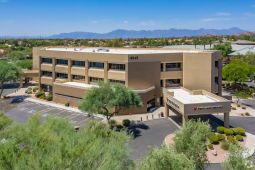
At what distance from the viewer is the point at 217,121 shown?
192 ft

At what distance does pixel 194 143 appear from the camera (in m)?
31.0

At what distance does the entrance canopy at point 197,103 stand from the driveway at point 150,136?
325 centimetres

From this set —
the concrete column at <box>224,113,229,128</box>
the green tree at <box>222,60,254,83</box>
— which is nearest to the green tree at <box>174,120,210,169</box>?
the concrete column at <box>224,113,229,128</box>

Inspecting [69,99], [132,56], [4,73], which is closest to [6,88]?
[4,73]

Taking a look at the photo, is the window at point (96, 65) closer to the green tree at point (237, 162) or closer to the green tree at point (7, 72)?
the green tree at point (7, 72)

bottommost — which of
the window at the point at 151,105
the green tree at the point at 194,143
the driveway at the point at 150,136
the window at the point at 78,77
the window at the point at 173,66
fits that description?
the driveway at the point at 150,136

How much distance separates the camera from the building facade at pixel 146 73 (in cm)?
6675

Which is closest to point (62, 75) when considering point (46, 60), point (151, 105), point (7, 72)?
point (46, 60)

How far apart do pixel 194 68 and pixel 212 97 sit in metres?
11.7

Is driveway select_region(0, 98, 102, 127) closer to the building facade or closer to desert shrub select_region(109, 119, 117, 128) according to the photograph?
desert shrub select_region(109, 119, 117, 128)

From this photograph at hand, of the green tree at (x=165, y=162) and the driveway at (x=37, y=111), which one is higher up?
the green tree at (x=165, y=162)

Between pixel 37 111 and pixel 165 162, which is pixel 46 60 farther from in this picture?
pixel 165 162

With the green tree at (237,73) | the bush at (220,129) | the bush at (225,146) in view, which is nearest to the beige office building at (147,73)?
the green tree at (237,73)

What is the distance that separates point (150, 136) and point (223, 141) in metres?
10.4
